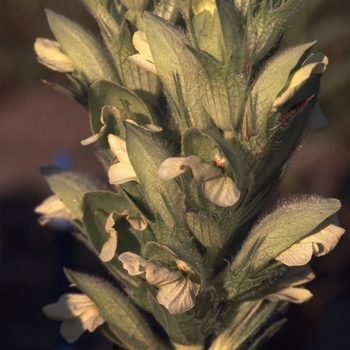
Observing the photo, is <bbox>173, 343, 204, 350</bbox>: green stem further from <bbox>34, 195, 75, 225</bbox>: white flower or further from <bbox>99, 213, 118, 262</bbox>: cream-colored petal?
<bbox>34, 195, 75, 225</bbox>: white flower

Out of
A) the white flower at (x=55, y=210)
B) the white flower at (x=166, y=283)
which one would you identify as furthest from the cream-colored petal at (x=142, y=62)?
the white flower at (x=55, y=210)

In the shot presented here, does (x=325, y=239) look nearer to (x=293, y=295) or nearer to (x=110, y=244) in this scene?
(x=293, y=295)

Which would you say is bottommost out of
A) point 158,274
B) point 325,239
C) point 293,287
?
point 293,287

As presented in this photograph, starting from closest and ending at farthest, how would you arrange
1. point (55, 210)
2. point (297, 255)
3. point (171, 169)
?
point (171, 169) → point (297, 255) → point (55, 210)

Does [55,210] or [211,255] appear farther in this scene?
[55,210]

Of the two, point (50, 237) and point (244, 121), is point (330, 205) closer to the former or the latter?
point (244, 121)

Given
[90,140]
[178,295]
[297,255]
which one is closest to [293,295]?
[297,255]

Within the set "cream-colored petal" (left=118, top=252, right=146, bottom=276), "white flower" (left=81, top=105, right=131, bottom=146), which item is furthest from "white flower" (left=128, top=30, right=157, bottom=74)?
"cream-colored petal" (left=118, top=252, right=146, bottom=276)
